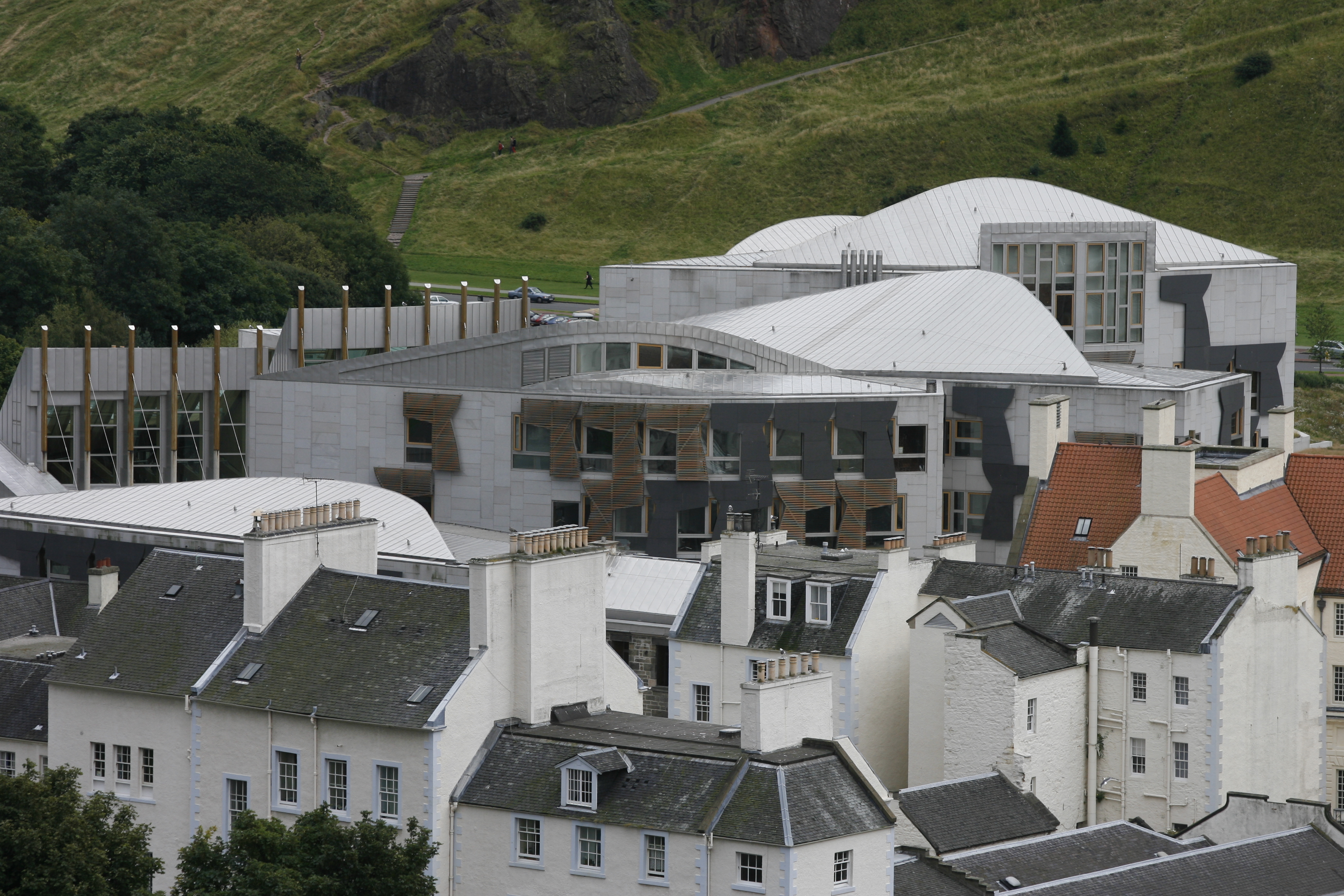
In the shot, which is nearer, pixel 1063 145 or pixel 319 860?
pixel 319 860

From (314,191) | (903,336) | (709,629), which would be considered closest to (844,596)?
(709,629)

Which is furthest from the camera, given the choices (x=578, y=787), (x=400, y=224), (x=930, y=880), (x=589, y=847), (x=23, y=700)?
(x=400, y=224)

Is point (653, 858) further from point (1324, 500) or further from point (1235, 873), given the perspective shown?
point (1324, 500)

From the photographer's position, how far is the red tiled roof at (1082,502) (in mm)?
76688

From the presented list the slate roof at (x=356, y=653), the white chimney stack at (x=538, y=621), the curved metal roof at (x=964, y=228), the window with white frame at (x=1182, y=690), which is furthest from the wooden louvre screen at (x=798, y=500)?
the curved metal roof at (x=964, y=228)

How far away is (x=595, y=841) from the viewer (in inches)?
1976

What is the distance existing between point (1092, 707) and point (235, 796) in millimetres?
26134

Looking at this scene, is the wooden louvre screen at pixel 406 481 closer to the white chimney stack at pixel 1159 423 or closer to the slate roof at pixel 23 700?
the white chimney stack at pixel 1159 423

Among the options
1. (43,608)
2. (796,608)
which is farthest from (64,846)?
(43,608)

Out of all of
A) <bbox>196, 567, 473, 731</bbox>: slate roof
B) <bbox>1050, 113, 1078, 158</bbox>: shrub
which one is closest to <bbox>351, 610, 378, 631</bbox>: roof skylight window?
<bbox>196, 567, 473, 731</bbox>: slate roof

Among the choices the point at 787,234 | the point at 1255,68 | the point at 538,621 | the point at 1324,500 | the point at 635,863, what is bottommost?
the point at 635,863

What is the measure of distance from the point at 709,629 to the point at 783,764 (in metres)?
20.2

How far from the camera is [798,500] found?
289ft

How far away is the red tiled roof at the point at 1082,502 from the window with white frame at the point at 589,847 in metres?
30.6
